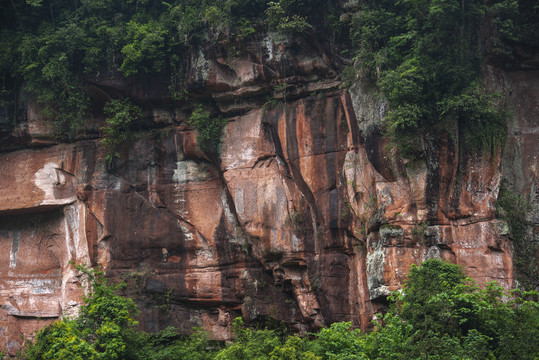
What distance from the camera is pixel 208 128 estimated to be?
1568 centimetres

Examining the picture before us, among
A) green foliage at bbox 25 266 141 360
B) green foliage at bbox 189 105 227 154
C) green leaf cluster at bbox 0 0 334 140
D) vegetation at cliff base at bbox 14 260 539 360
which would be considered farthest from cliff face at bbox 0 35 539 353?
green foliage at bbox 25 266 141 360

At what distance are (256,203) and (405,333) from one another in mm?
5586

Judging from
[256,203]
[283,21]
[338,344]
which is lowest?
[338,344]

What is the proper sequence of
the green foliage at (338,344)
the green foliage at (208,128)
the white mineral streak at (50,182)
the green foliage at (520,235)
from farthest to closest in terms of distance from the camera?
1. the white mineral streak at (50,182)
2. the green foliage at (208,128)
3. the green foliage at (520,235)
4. the green foliage at (338,344)

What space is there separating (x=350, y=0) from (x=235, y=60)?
10.4 ft

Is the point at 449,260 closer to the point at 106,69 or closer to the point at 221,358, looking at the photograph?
the point at 221,358

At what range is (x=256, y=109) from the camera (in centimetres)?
1555

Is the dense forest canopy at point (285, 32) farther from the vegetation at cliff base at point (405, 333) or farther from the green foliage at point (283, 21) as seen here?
the vegetation at cliff base at point (405, 333)

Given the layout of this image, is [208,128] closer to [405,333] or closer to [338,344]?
[338,344]

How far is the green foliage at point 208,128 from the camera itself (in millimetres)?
15664

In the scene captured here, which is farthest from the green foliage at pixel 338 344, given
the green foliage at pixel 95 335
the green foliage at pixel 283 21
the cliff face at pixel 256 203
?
the green foliage at pixel 283 21

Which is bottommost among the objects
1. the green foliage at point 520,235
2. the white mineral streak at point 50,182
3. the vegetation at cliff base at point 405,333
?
the vegetation at cliff base at point 405,333

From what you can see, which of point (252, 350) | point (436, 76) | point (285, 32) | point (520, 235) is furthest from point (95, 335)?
point (520, 235)

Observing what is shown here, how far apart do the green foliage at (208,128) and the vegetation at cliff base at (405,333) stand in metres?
4.47
